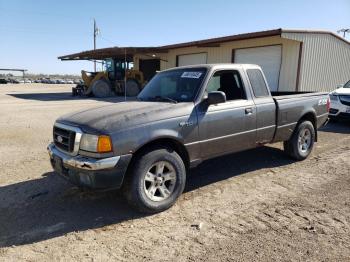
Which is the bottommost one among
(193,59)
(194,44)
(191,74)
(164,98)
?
(164,98)

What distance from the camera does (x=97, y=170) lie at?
3742 millimetres

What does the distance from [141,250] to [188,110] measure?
1.95m

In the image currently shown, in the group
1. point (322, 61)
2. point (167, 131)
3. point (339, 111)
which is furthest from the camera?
point (322, 61)

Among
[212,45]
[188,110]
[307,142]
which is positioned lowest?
[307,142]

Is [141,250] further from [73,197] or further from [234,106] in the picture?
[234,106]

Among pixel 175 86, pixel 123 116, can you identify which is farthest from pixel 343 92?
pixel 123 116

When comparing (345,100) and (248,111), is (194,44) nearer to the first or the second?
(345,100)

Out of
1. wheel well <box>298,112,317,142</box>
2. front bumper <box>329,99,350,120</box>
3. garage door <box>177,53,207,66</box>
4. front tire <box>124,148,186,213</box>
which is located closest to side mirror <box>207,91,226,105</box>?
front tire <box>124,148,186,213</box>

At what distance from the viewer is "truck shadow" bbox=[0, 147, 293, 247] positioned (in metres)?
3.76

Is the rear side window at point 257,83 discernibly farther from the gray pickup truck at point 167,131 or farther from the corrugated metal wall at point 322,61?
the corrugated metal wall at point 322,61

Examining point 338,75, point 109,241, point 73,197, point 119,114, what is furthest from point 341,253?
point 338,75

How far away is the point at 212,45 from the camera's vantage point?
1900 centimetres

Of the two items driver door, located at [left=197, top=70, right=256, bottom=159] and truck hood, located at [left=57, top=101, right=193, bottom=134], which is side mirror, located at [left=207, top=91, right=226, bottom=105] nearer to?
driver door, located at [left=197, top=70, right=256, bottom=159]

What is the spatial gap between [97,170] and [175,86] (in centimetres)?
199
